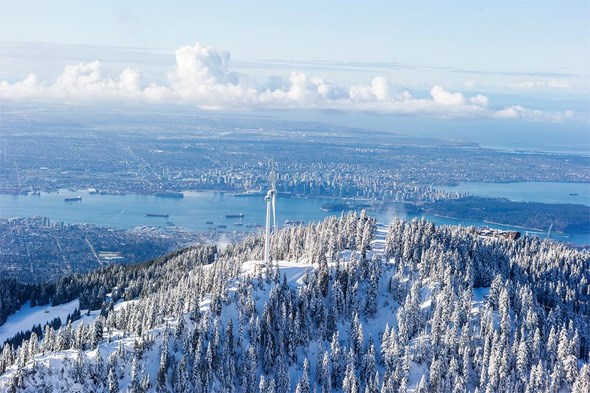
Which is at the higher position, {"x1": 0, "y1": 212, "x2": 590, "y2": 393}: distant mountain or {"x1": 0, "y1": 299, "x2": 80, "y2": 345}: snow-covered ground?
{"x1": 0, "y1": 212, "x2": 590, "y2": 393}: distant mountain

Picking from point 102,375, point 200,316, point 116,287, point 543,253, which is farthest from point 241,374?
point 543,253

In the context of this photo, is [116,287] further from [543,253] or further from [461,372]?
[543,253]

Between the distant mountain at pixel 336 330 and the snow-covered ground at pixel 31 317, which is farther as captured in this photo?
the snow-covered ground at pixel 31 317

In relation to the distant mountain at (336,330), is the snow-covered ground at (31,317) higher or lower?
lower

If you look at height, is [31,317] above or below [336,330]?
below
